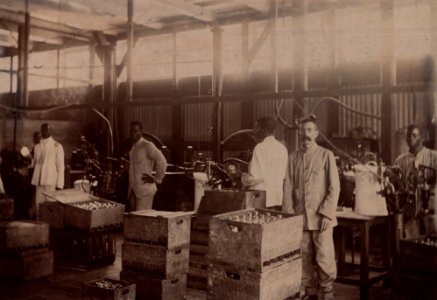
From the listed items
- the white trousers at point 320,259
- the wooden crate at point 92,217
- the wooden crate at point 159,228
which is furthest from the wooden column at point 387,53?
the wooden crate at point 92,217

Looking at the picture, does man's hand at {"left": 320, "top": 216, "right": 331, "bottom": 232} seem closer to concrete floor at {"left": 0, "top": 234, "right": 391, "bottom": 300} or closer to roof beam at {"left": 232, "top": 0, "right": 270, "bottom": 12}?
concrete floor at {"left": 0, "top": 234, "right": 391, "bottom": 300}

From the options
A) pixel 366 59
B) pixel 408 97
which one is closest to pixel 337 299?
pixel 408 97

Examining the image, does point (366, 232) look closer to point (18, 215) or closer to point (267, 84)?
point (267, 84)

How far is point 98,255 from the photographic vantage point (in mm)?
6988

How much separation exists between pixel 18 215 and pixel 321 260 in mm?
8303

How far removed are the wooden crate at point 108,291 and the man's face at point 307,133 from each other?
7.63ft

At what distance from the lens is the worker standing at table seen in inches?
192

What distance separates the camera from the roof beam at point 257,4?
987 cm

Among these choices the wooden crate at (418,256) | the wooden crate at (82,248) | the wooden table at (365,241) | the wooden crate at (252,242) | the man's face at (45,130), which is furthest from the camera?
the man's face at (45,130)

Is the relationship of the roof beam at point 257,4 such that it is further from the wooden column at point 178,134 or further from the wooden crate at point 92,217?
the wooden crate at point 92,217

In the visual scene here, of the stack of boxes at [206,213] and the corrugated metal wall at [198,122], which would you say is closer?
the stack of boxes at [206,213]

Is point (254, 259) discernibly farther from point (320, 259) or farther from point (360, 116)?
point (360, 116)

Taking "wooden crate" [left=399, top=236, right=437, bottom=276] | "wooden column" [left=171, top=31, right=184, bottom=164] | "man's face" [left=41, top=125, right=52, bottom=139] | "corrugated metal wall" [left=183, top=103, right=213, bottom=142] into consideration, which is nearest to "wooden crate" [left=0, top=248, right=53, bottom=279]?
"man's face" [left=41, top=125, right=52, bottom=139]

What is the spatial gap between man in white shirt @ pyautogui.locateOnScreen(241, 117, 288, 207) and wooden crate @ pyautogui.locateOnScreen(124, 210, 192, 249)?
3.20ft
